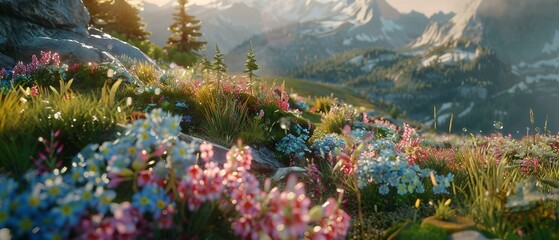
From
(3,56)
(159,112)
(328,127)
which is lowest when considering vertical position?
(328,127)

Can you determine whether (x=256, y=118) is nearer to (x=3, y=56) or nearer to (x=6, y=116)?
(x=6, y=116)

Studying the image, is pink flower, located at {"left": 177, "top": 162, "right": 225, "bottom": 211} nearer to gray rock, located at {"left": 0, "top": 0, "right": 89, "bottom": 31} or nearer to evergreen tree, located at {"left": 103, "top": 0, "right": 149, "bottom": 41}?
gray rock, located at {"left": 0, "top": 0, "right": 89, "bottom": 31}

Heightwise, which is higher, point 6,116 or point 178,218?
point 6,116

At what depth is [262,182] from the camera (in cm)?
645

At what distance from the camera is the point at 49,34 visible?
57.8ft

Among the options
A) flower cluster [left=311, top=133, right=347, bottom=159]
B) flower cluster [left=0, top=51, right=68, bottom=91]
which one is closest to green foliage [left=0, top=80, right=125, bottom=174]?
flower cluster [left=311, top=133, right=347, bottom=159]

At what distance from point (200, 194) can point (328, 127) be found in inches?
406

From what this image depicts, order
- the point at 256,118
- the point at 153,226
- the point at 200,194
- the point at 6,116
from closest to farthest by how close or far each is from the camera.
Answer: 1. the point at 153,226
2. the point at 200,194
3. the point at 6,116
4. the point at 256,118

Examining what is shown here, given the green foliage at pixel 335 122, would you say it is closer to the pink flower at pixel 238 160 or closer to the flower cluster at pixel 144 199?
the pink flower at pixel 238 160

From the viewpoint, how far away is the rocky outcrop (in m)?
15.4

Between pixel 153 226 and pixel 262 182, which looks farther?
pixel 262 182

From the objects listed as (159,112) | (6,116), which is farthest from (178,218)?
(6,116)

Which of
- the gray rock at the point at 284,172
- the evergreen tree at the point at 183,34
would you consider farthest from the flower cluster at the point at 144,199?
the evergreen tree at the point at 183,34

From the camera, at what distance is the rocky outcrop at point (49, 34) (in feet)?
50.5
